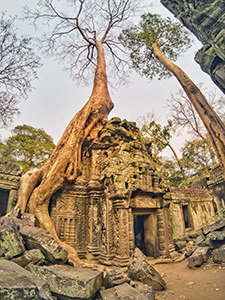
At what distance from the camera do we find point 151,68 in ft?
31.6

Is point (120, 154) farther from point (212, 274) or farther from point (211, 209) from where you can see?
point (211, 209)

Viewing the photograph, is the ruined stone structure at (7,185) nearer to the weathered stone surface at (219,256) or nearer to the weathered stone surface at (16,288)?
the weathered stone surface at (16,288)

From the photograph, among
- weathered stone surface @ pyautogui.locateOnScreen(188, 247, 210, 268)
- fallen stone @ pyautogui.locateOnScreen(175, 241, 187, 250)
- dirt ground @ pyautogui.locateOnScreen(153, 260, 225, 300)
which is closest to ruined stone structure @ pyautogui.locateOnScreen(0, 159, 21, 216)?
dirt ground @ pyautogui.locateOnScreen(153, 260, 225, 300)

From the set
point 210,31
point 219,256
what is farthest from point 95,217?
point 210,31

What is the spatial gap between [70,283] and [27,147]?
1338 centimetres

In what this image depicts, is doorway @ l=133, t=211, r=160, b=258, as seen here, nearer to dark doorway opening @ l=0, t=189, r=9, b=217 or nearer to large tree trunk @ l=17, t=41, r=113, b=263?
large tree trunk @ l=17, t=41, r=113, b=263

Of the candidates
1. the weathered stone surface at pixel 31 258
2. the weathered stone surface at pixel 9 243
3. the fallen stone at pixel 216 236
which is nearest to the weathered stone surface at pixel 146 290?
the weathered stone surface at pixel 31 258

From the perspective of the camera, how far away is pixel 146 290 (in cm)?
387

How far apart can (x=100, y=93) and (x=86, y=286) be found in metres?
10.6

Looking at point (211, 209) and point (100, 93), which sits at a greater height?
point (100, 93)

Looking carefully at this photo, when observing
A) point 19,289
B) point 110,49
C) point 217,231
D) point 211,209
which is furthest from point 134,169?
point 110,49

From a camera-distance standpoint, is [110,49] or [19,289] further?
[110,49]

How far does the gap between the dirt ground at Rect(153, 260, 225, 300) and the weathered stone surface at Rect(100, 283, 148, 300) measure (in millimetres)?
914

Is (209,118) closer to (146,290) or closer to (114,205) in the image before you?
(146,290)
